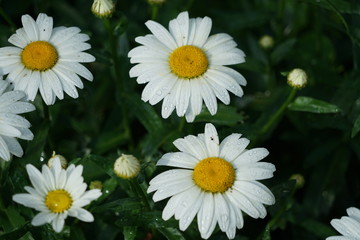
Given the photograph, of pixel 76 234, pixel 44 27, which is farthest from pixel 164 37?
pixel 76 234

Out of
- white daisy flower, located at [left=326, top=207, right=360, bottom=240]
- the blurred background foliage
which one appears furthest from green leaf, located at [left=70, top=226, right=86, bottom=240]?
white daisy flower, located at [left=326, top=207, right=360, bottom=240]

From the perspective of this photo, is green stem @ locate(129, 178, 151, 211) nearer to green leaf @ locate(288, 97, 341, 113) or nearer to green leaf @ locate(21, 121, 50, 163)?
green leaf @ locate(21, 121, 50, 163)

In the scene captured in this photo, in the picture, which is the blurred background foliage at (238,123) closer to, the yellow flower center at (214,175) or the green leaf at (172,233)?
the green leaf at (172,233)

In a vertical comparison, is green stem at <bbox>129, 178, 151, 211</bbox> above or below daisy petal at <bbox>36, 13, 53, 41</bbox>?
below

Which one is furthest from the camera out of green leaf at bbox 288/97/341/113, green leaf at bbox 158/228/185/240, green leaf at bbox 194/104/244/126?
green leaf at bbox 194/104/244/126

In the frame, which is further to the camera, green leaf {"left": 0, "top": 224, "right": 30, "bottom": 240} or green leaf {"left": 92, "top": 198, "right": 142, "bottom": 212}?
green leaf {"left": 92, "top": 198, "right": 142, "bottom": 212}

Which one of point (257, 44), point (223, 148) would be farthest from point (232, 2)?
point (223, 148)

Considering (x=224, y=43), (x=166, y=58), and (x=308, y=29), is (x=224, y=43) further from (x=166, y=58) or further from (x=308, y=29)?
(x=308, y=29)
